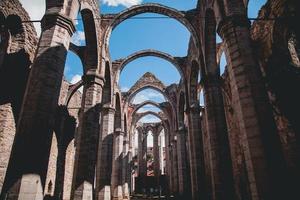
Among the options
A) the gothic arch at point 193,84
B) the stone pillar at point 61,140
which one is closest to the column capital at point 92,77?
the gothic arch at point 193,84

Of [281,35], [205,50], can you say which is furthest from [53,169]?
[281,35]

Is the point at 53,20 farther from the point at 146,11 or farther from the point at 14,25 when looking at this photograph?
the point at 146,11

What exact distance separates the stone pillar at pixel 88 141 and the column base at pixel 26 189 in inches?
145

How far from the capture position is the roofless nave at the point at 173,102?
4582 mm

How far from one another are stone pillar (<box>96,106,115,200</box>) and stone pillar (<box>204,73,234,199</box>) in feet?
19.4

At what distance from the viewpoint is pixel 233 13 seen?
19.1 feet

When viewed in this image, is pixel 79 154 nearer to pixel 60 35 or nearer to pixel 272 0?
pixel 60 35

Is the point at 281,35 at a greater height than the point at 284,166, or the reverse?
the point at 281,35

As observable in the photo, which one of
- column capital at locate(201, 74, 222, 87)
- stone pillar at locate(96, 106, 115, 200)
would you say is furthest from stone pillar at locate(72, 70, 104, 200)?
column capital at locate(201, 74, 222, 87)

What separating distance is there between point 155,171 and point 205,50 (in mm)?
24208

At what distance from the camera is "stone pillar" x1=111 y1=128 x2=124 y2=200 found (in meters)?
15.6

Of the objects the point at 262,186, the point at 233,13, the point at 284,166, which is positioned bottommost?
the point at 262,186

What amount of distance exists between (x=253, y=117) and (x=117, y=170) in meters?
13.9

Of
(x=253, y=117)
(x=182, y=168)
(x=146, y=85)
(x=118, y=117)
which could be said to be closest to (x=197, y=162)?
(x=182, y=168)
